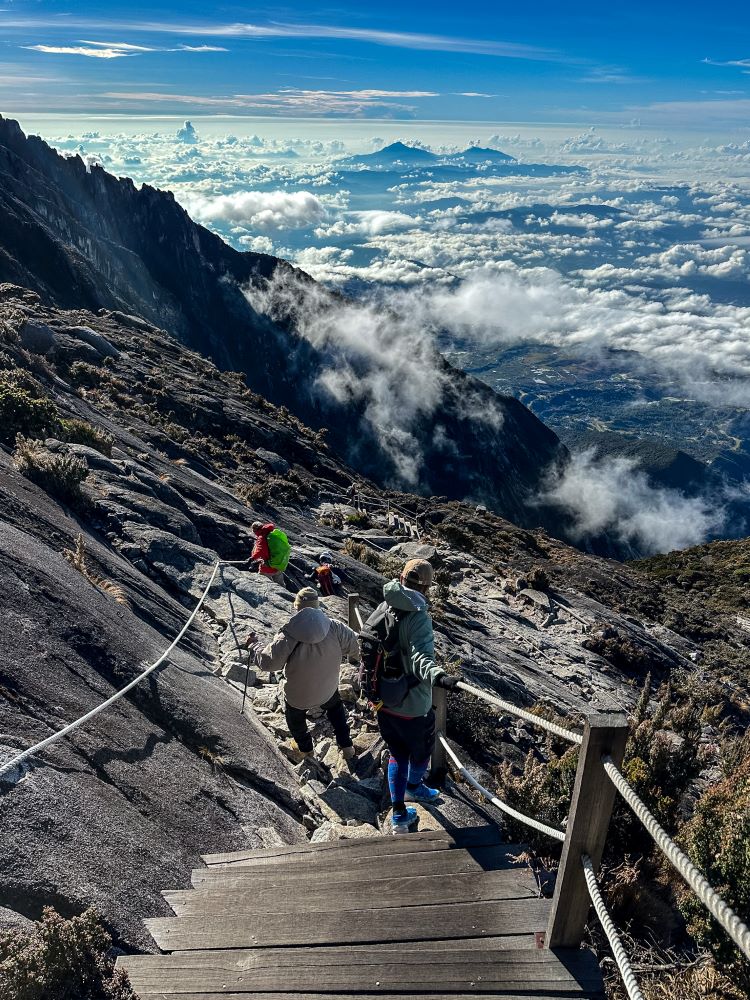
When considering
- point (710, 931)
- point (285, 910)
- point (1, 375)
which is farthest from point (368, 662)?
point (1, 375)

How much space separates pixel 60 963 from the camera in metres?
3.39

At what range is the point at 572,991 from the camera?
136 inches

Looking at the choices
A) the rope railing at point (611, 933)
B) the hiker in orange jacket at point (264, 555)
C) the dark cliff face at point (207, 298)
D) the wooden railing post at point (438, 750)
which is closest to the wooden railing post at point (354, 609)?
the hiker in orange jacket at point (264, 555)

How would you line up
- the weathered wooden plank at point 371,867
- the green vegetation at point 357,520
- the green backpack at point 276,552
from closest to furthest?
the weathered wooden plank at point 371,867, the green backpack at point 276,552, the green vegetation at point 357,520

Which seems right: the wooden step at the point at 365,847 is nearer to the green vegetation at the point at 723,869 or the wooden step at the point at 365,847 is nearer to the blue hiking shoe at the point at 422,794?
the blue hiking shoe at the point at 422,794

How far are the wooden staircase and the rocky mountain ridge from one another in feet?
1.42

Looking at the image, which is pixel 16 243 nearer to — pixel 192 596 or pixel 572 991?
pixel 192 596

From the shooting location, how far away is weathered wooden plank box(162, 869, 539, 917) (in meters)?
4.25

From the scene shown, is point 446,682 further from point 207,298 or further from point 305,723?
point 207,298

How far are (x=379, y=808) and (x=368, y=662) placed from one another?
196 centimetres

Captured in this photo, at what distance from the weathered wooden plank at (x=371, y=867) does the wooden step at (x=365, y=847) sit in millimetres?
89

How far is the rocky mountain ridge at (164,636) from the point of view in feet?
15.0

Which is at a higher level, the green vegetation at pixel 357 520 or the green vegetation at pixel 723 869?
the green vegetation at pixel 723 869

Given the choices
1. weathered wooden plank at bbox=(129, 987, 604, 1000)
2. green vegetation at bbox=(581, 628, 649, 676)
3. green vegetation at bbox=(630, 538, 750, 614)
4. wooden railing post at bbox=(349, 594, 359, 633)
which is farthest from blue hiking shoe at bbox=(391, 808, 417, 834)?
green vegetation at bbox=(630, 538, 750, 614)
